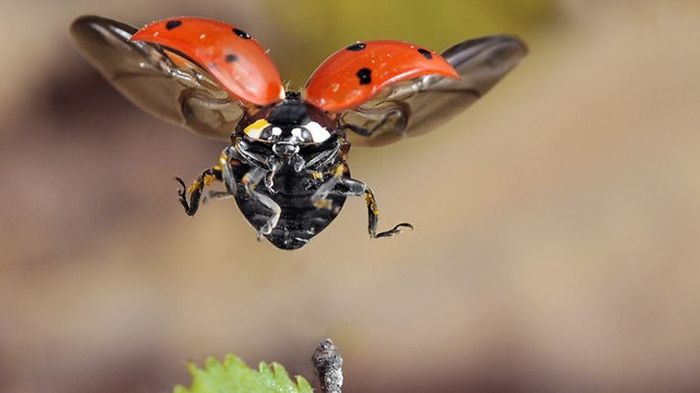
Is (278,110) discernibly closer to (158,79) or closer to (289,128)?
(289,128)

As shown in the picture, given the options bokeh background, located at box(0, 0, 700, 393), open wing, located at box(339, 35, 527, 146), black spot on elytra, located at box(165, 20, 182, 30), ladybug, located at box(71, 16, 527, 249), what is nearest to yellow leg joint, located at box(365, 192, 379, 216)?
ladybug, located at box(71, 16, 527, 249)

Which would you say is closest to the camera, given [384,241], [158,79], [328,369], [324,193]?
[328,369]

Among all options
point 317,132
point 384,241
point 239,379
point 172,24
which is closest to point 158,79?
point 172,24

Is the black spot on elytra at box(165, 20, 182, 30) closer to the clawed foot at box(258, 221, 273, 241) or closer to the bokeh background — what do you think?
the clawed foot at box(258, 221, 273, 241)

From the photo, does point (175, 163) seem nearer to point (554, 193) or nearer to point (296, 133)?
point (554, 193)

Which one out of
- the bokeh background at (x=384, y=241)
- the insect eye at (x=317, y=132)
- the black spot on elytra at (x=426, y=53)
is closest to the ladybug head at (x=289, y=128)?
the insect eye at (x=317, y=132)

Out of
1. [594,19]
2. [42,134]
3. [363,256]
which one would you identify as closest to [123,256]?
[42,134]

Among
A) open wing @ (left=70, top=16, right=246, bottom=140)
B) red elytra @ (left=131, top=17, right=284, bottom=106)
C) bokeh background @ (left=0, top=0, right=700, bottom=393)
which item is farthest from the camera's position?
bokeh background @ (left=0, top=0, right=700, bottom=393)
